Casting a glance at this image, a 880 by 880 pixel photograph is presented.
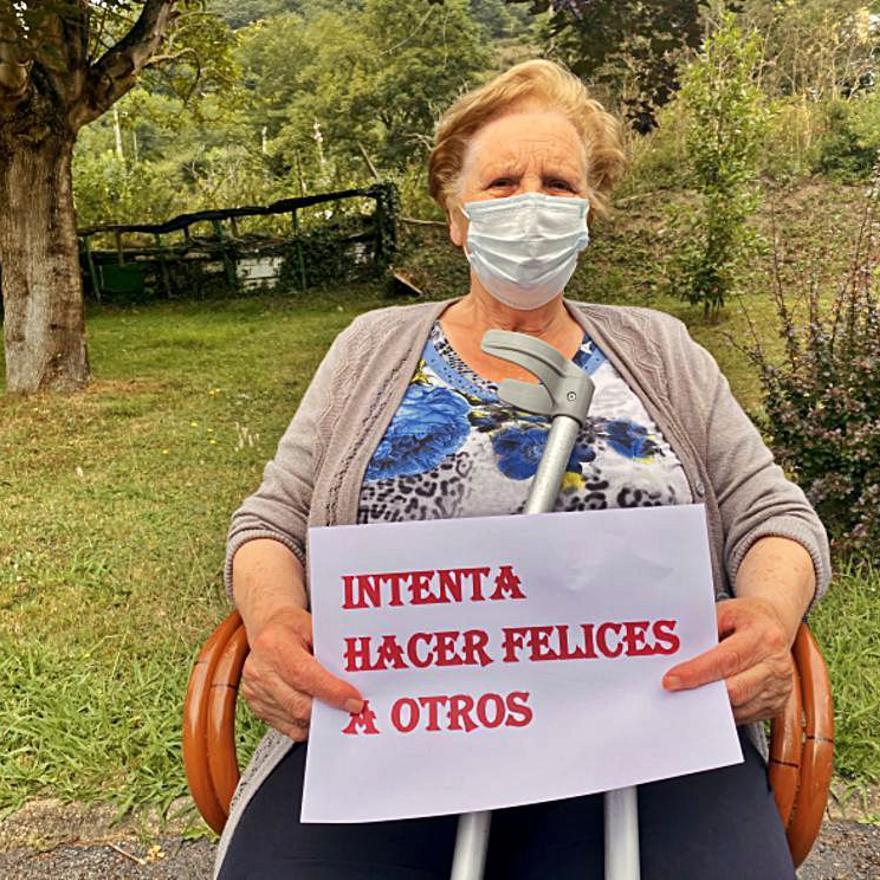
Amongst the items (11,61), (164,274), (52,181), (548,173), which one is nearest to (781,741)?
(548,173)

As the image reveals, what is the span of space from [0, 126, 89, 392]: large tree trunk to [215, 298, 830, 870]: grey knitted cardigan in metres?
5.53

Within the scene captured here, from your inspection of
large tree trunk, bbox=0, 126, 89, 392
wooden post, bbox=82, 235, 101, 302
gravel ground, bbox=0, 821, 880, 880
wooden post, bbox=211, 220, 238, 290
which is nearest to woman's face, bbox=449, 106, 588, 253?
gravel ground, bbox=0, 821, 880, 880

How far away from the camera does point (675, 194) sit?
35.4 feet

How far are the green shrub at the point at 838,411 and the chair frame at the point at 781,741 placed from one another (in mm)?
1866

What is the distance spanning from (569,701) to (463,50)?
37.4ft

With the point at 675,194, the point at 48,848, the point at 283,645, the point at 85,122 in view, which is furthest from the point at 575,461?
the point at 675,194

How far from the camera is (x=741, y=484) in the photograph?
143cm

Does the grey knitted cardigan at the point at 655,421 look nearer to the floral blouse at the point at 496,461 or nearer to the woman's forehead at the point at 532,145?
the floral blouse at the point at 496,461

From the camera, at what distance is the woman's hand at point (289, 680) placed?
3.58 ft

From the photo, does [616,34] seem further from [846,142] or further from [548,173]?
[846,142]

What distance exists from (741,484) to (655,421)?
0.16 metres

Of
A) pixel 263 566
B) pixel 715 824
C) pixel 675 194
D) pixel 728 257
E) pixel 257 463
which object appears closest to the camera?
pixel 715 824

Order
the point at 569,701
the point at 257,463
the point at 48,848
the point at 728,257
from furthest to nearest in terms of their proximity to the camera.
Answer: the point at 728,257, the point at 257,463, the point at 48,848, the point at 569,701

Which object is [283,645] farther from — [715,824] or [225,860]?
[715,824]
